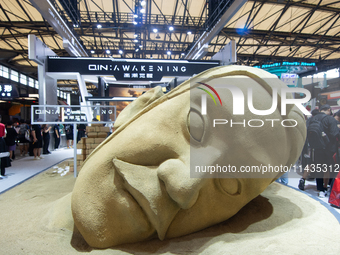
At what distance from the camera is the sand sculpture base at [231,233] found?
156 cm

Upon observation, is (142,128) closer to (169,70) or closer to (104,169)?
(104,169)

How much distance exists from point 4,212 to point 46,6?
489 cm

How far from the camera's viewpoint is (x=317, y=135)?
3.27 meters

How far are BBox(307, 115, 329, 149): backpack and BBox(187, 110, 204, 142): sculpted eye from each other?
2.46 meters

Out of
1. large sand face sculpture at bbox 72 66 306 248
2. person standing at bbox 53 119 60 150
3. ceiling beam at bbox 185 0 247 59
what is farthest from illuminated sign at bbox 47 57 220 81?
person standing at bbox 53 119 60 150

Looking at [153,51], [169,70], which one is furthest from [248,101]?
[153,51]

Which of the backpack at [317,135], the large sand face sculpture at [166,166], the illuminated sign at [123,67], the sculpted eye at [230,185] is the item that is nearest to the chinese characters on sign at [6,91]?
the illuminated sign at [123,67]

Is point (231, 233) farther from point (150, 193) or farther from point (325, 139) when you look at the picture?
point (325, 139)

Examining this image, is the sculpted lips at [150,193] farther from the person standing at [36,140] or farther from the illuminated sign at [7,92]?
the illuminated sign at [7,92]

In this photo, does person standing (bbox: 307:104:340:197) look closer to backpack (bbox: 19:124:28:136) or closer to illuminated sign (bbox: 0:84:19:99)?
backpack (bbox: 19:124:28:136)

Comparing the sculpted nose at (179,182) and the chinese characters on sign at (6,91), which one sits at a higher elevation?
the chinese characters on sign at (6,91)

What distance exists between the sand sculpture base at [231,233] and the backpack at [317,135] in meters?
1.09

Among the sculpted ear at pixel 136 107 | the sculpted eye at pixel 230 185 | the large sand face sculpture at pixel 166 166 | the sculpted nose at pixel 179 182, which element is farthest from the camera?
the sculpted ear at pixel 136 107

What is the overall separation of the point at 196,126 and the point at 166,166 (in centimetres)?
41
